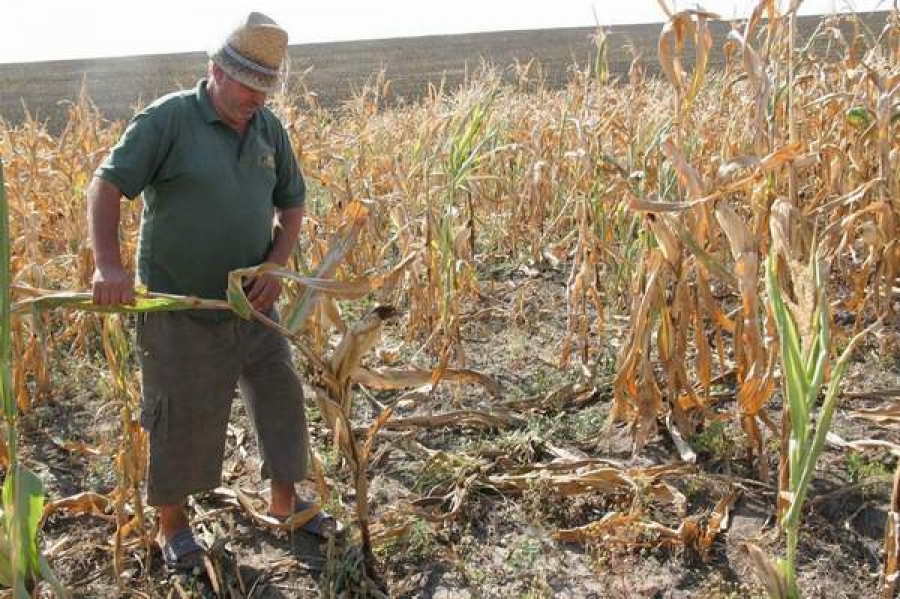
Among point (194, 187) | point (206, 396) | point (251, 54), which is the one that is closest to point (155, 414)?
point (206, 396)

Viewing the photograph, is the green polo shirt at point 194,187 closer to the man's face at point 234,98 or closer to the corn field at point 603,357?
the man's face at point 234,98

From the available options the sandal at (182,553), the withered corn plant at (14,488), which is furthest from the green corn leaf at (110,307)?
the sandal at (182,553)

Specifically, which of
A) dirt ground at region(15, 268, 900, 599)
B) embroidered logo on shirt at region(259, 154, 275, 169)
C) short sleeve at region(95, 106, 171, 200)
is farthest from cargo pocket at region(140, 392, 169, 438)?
embroidered logo on shirt at region(259, 154, 275, 169)

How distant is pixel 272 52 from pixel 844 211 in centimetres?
262

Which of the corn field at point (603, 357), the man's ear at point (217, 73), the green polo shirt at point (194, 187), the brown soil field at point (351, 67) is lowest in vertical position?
the corn field at point (603, 357)

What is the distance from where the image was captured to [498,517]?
8.59 ft

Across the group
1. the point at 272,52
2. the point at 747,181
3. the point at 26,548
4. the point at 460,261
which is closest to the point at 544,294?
the point at 460,261

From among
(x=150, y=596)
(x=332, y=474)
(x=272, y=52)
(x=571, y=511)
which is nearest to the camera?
(x=272, y=52)

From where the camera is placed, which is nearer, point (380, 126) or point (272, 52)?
point (272, 52)

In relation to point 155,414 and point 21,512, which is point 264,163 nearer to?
point 155,414

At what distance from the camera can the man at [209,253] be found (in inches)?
83.4

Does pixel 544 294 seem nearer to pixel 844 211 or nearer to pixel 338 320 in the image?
pixel 844 211

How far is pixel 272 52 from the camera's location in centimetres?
214

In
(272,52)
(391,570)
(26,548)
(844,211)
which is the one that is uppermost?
(272,52)
